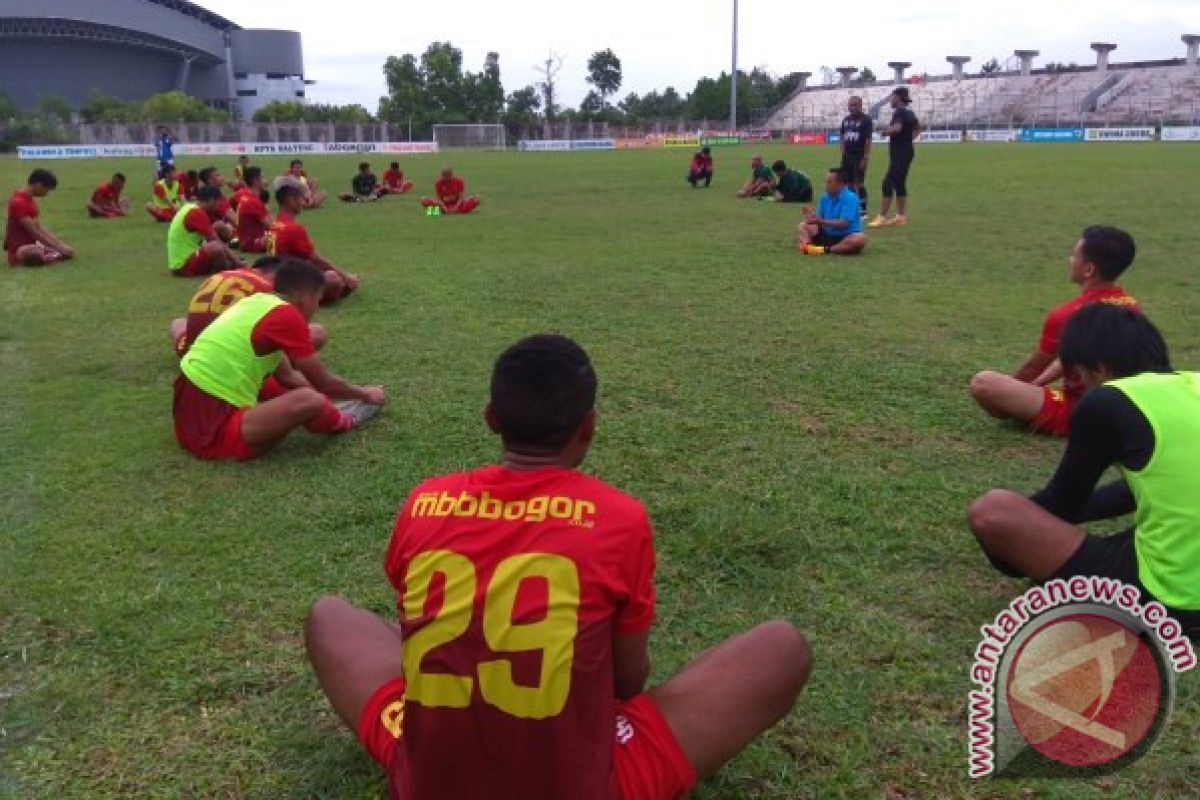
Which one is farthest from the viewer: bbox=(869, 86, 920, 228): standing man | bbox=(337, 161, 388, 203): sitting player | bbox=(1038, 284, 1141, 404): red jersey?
bbox=(337, 161, 388, 203): sitting player

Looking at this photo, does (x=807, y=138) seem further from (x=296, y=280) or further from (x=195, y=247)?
(x=296, y=280)

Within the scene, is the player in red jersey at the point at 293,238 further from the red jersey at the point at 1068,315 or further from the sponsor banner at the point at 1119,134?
the sponsor banner at the point at 1119,134

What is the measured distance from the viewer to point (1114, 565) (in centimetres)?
307

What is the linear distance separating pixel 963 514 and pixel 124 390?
18.9ft

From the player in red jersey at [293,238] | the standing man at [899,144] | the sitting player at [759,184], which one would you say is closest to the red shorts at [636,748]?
the player in red jersey at [293,238]

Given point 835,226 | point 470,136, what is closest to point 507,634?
point 835,226

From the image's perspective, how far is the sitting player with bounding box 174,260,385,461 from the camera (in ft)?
16.9

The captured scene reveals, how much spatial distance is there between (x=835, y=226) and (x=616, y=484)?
7922mm

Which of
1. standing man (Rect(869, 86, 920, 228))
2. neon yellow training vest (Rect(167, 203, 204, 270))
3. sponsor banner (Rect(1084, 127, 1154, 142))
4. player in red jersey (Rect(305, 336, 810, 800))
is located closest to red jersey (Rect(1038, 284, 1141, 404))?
player in red jersey (Rect(305, 336, 810, 800))

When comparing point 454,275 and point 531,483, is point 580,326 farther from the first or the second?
point 531,483

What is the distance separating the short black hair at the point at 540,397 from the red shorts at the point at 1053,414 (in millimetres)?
3848

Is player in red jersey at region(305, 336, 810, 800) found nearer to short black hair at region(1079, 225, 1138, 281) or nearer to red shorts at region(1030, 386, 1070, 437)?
red shorts at region(1030, 386, 1070, 437)

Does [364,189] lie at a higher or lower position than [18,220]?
higher

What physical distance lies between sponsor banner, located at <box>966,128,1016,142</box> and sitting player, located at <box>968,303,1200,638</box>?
56.1 m
